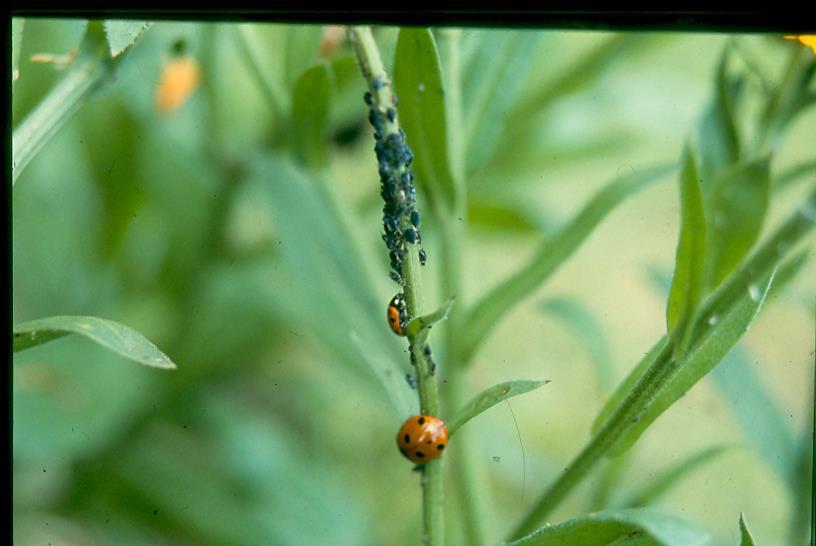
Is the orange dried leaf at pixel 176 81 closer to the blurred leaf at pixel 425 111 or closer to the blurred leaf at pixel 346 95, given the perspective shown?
the blurred leaf at pixel 346 95

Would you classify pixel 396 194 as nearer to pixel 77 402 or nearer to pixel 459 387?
pixel 459 387

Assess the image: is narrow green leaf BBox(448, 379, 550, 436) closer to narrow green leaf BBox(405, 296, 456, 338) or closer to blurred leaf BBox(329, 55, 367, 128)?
narrow green leaf BBox(405, 296, 456, 338)

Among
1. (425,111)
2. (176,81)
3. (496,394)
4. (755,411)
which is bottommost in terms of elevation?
(755,411)

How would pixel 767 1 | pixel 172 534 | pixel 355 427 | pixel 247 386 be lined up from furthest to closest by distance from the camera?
1. pixel 355 427
2. pixel 247 386
3. pixel 172 534
4. pixel 767 1

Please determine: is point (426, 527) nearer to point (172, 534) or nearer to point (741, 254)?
point (741, 254)

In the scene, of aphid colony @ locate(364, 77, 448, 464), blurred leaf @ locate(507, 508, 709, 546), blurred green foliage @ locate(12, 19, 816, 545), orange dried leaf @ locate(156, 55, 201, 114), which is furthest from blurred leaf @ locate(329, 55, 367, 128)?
blurred leaf @ locate(507, 508, 709, 546)

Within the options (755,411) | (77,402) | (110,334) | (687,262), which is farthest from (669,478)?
(77,402)

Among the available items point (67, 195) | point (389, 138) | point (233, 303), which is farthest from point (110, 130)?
point (389, 138)
